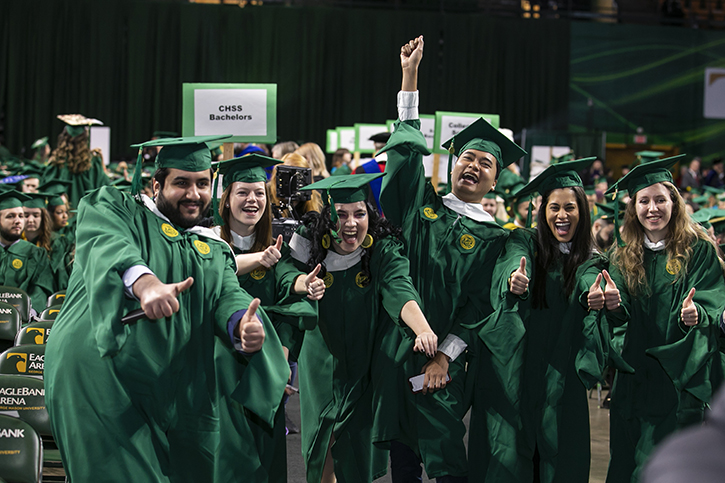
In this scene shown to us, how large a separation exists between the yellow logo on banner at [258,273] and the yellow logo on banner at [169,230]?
0.96m

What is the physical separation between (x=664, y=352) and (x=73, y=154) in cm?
670

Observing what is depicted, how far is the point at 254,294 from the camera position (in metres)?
3.76

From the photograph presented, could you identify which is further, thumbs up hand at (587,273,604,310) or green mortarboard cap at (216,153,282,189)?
green mortarboard cap at (216,153,282,189)

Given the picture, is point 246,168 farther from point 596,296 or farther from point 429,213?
point 596,296

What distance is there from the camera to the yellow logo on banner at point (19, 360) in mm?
4039

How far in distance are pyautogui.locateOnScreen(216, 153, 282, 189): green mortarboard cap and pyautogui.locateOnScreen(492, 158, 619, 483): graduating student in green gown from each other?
120 centimetres

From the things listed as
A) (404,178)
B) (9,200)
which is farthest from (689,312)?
(9,200)

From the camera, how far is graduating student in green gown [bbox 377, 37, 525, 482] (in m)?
3.68

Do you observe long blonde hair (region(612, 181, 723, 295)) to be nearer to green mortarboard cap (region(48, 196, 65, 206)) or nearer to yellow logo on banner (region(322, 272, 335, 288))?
yellow logo on banner (region(322, 272, 335, 288))

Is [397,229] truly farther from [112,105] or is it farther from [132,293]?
[112,105]

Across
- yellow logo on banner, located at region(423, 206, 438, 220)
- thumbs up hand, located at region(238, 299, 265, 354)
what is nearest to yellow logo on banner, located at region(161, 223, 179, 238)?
thumbs up hand, located at region(238, 299, 265, 354)

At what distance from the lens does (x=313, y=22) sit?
56.1ft

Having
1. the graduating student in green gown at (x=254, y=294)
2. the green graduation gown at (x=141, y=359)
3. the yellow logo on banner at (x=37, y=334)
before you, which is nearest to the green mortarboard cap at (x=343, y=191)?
the graduating student in green gown at (x=254, y=294)

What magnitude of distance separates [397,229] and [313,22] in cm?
1409
